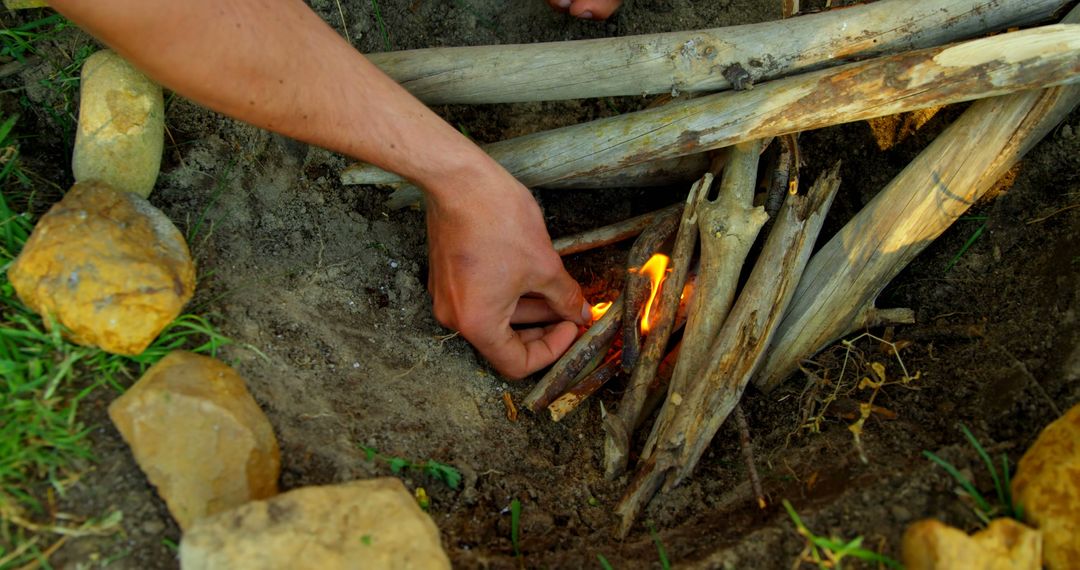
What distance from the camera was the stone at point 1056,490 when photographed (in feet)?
5.57

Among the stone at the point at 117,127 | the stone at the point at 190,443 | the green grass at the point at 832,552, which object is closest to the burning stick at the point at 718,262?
the green grass at the point at 832,552

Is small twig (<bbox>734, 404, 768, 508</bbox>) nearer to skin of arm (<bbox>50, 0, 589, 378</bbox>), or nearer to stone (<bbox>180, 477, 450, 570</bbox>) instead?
skin of arm (<bbox>50, 0, 589, 378</bbox>)

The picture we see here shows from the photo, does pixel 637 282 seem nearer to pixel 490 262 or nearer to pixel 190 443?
pixel 490 262

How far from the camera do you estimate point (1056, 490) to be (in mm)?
1733

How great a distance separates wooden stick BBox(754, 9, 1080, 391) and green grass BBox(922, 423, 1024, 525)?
2.18ft

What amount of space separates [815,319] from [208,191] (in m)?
2.04

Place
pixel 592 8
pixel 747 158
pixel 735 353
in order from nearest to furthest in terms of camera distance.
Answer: pixel 735 353 < pixel 747 158 < pixel 592 8

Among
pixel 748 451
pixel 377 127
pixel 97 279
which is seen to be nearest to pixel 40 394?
pixel 97 279

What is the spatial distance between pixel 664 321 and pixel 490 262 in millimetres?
639

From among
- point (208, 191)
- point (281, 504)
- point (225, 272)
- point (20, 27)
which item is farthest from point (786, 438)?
point (20, 27)

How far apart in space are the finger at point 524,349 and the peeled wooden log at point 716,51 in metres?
0.84

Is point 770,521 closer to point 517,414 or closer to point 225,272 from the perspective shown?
point 517,414

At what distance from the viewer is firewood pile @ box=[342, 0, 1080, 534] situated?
91.8 inches

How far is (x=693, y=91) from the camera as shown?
2.52m
